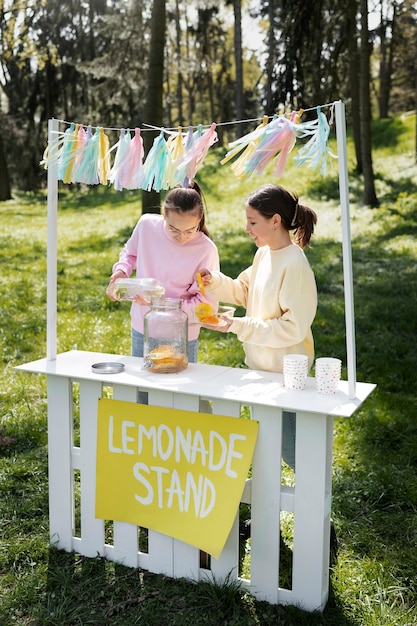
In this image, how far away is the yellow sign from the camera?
2564mm

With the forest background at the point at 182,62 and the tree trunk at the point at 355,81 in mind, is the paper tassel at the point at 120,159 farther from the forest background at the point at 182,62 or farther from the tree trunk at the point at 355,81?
the tree trunk at the point at 355,81

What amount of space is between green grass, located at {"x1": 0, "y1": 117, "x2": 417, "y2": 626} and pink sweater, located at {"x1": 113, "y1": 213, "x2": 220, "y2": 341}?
1.24m

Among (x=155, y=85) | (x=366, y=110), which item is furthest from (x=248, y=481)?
(x=366, y=110)

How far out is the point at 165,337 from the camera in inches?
117

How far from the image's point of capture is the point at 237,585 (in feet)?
8.77

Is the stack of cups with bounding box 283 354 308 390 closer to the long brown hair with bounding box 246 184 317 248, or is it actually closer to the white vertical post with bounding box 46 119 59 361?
the long brown hair with bounding box 246 184 317 248

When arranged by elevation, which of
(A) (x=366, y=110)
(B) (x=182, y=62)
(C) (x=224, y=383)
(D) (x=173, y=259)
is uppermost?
(B) (x=182, y=62)

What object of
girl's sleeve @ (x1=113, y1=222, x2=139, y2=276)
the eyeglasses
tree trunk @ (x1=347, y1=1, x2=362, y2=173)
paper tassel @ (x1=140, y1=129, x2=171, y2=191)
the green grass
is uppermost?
tree trunk @ (x1=347, y1=1, x2=362, y2=173)

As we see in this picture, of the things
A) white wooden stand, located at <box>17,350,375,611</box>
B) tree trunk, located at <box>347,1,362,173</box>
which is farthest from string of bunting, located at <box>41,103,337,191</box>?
tree trunk, located at <box>347,1,362,173</box>

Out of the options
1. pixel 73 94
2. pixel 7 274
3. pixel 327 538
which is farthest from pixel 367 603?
pixel 73 94

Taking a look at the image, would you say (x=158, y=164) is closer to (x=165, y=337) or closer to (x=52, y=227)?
(x=52, y=227)

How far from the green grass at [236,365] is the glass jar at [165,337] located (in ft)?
2.93

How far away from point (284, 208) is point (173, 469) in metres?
1.16

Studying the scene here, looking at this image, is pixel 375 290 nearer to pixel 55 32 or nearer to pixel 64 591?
pixel 64 591
